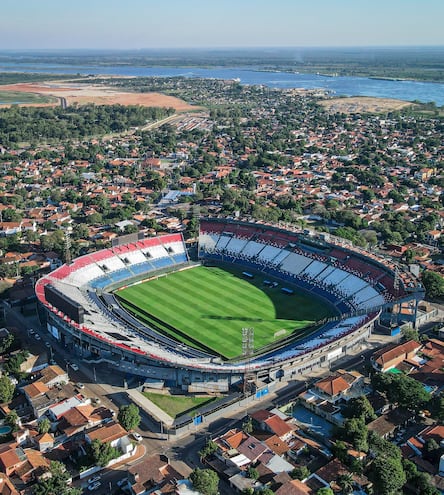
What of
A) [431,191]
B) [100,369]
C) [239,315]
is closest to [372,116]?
[431,191]

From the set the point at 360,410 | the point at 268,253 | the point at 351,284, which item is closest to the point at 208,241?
the point at 268,253

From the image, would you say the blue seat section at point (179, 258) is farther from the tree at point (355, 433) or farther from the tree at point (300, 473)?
the tree at point (300, 473)

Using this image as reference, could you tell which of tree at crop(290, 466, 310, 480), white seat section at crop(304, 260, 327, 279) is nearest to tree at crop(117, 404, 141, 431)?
tree at crop(290, 466, 310, 480)

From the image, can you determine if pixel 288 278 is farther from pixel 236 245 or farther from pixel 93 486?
pixel 93 486

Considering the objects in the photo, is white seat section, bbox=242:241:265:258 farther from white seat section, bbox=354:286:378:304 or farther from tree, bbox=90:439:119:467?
tree, bbox=90:439:119:467

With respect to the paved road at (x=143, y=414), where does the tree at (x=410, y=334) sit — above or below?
above

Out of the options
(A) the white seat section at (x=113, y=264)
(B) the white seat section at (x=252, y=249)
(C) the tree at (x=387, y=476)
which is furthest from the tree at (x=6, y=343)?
(C) the tree at (x=387, y=476)
